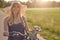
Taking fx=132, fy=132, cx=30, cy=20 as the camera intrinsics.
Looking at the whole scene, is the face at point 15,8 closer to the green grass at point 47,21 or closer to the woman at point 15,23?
the woman at point 15,23

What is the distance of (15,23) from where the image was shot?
117cm

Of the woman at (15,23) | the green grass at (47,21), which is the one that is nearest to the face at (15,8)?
the woman at (15,23)

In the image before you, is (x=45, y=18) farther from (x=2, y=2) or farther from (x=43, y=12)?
(x=2, y=2)

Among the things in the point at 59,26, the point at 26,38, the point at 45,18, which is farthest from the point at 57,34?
the point at 26,38

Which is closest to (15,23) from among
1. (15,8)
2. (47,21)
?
(15,8)

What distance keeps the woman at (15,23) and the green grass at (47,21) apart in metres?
0.08

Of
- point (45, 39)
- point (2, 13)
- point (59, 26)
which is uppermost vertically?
point (2, 13)

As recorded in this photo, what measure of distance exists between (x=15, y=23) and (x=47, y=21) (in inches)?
12.2

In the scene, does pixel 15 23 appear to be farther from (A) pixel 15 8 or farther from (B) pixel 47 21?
(B) pixel 47 21

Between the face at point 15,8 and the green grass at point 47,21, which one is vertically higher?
the face at point 15,8

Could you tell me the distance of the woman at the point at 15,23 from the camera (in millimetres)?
1153

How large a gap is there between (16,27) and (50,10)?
36 cm

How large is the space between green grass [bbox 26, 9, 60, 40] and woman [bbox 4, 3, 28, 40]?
77 mm

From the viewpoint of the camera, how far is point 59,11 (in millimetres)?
1245
